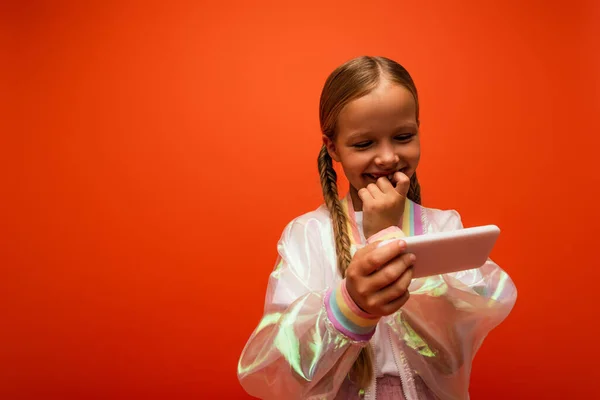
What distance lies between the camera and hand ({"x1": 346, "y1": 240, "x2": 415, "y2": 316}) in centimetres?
64

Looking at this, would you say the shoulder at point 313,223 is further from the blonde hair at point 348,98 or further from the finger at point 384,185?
the finger at point 384,185

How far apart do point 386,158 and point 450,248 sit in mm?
218

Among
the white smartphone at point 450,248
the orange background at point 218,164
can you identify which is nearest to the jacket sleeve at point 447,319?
the white smartphone at point 450,248

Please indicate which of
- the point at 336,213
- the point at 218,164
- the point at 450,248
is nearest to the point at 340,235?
Answer: the point at 336,213

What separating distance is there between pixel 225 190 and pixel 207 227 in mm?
103

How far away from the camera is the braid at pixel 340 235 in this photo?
80 cm

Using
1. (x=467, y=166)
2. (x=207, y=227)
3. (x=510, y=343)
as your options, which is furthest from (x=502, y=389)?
(x=207, y=227)

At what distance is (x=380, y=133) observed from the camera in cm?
83

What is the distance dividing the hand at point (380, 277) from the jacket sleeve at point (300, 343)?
6cm

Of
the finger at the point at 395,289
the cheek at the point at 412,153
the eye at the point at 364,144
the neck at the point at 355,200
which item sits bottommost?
the finger at the point at 395,289

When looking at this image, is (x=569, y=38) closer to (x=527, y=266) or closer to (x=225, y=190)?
(x=527, y=266)

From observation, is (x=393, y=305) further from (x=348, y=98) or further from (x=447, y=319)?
(x=348, y=98)

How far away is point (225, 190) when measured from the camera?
1364mm

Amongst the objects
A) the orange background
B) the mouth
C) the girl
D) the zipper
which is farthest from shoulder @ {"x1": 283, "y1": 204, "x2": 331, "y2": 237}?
the orange background
